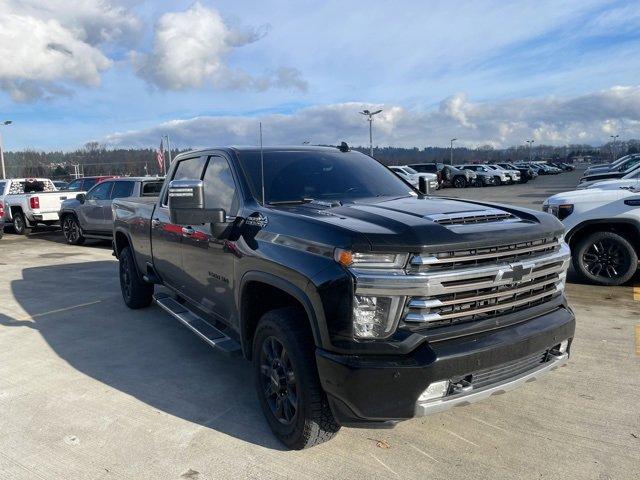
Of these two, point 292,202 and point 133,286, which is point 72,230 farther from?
point 292,202

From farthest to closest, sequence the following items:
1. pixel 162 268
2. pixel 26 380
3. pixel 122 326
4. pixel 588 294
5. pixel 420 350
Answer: pixel 588 294, pixel 122 326, pixel 162 268, pixel 26 380, pixel 420 350

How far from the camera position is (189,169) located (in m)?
5.18

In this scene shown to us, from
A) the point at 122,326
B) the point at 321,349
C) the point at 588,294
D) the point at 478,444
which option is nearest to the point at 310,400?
the point at 321,349

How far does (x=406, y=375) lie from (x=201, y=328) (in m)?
2.35

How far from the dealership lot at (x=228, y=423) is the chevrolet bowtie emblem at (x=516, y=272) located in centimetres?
111

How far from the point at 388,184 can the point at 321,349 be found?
7.12 feet

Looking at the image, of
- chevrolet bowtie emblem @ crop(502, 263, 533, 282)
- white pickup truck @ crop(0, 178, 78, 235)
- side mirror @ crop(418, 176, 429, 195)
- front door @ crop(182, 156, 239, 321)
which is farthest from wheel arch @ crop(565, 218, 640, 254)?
white pickup truck @ crop(0, 178, 78, 235)

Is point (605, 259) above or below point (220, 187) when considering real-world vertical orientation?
below

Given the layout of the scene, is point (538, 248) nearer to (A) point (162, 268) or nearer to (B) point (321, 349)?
(B) point (321, 349)

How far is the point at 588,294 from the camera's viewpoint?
7090 millimetres

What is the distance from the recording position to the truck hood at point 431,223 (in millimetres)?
2812

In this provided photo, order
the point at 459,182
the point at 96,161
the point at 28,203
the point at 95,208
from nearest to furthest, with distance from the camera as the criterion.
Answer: the point at 95,208
the point at 28,203
the point at 459,182
the point at 96,161

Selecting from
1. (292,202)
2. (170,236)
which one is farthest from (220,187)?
(170,236)

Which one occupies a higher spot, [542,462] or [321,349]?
[321,349]
